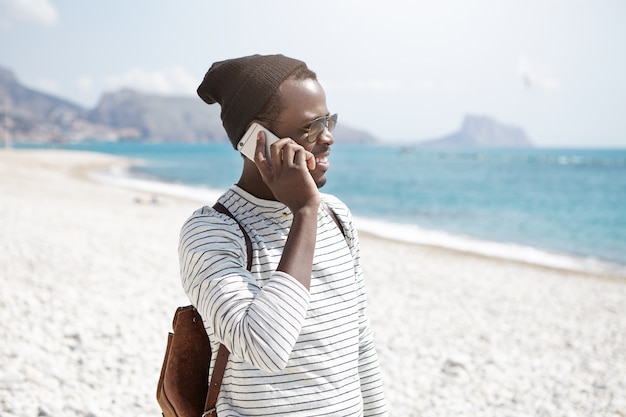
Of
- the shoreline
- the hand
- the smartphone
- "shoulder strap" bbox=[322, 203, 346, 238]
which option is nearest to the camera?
the hand

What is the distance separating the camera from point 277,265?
174 cm

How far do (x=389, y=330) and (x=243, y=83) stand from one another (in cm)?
620

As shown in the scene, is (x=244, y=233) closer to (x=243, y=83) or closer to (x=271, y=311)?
(x=271, y=311)

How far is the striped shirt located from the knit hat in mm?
238

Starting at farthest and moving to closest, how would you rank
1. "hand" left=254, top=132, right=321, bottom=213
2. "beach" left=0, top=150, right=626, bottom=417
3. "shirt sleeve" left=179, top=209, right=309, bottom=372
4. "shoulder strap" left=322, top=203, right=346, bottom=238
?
"beach" left=0, top=150, right=626, bottom=417 < "shoulder strap" left=322, top=203, right=346, bottom=238 < "hand" left=254, top=132, right=321, bottom=213 < "shirt sleeve" left=179, top=209, right=309, bottom=372

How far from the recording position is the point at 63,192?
24.3m

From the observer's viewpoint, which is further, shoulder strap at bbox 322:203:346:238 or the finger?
shoulder strap at bbox 322:203:346:238

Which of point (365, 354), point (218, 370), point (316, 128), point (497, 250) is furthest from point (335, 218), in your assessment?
point (497, 250)

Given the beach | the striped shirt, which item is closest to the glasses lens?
the striped shirt

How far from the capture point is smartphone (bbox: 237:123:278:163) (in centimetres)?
173

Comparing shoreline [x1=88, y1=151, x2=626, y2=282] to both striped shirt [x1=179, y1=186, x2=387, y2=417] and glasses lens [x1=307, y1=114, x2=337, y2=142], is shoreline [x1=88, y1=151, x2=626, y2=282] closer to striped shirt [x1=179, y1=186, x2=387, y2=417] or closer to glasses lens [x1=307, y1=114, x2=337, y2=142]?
striped shirt [x1=179, y1=186, x2=387, y2=417]

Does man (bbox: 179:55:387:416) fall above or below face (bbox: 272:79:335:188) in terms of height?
below

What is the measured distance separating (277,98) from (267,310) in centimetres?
64

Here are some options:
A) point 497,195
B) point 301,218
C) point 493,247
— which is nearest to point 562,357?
point 301,218
